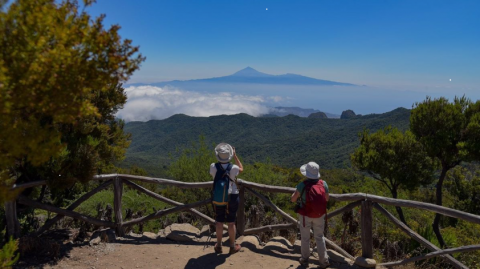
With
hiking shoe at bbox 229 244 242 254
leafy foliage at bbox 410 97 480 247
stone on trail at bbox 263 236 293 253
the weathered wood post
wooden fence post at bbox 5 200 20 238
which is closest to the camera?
wooden fence post at bbox 5 200 20 238

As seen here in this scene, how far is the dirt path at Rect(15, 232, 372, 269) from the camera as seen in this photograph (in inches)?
189

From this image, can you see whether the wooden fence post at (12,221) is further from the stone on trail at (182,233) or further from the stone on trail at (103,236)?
the stone on trail at (182,233)

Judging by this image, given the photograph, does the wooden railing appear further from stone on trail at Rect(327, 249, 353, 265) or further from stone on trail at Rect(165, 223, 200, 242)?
stone on trail at Rect(165, 223, 200, 242)

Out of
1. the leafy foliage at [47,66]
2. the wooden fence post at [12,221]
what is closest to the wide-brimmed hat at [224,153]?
the leafy foliage at [47,66]

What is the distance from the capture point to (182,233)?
5.90 metres

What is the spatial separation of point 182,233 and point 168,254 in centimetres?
73

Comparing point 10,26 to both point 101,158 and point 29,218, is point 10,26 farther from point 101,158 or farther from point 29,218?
point 29,218

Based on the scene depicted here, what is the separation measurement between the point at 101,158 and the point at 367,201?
4.51 metres

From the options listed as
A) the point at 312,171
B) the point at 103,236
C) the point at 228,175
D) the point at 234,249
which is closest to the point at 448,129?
the point at 312,171

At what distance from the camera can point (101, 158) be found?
218 inches

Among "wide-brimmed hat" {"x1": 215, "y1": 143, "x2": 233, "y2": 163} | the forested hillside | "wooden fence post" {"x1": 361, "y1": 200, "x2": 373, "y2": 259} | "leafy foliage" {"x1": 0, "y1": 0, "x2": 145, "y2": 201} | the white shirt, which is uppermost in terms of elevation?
"leafy foliage" {"x1": 0, "y1": 0, "x2": 145, "y2": 201}

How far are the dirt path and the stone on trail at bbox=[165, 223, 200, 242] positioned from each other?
26 centimetres

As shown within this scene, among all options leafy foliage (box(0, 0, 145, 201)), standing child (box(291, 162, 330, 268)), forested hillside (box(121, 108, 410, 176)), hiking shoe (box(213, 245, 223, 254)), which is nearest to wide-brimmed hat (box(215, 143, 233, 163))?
standing child (box(291, 162, 330, 268))

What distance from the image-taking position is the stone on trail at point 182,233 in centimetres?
580
